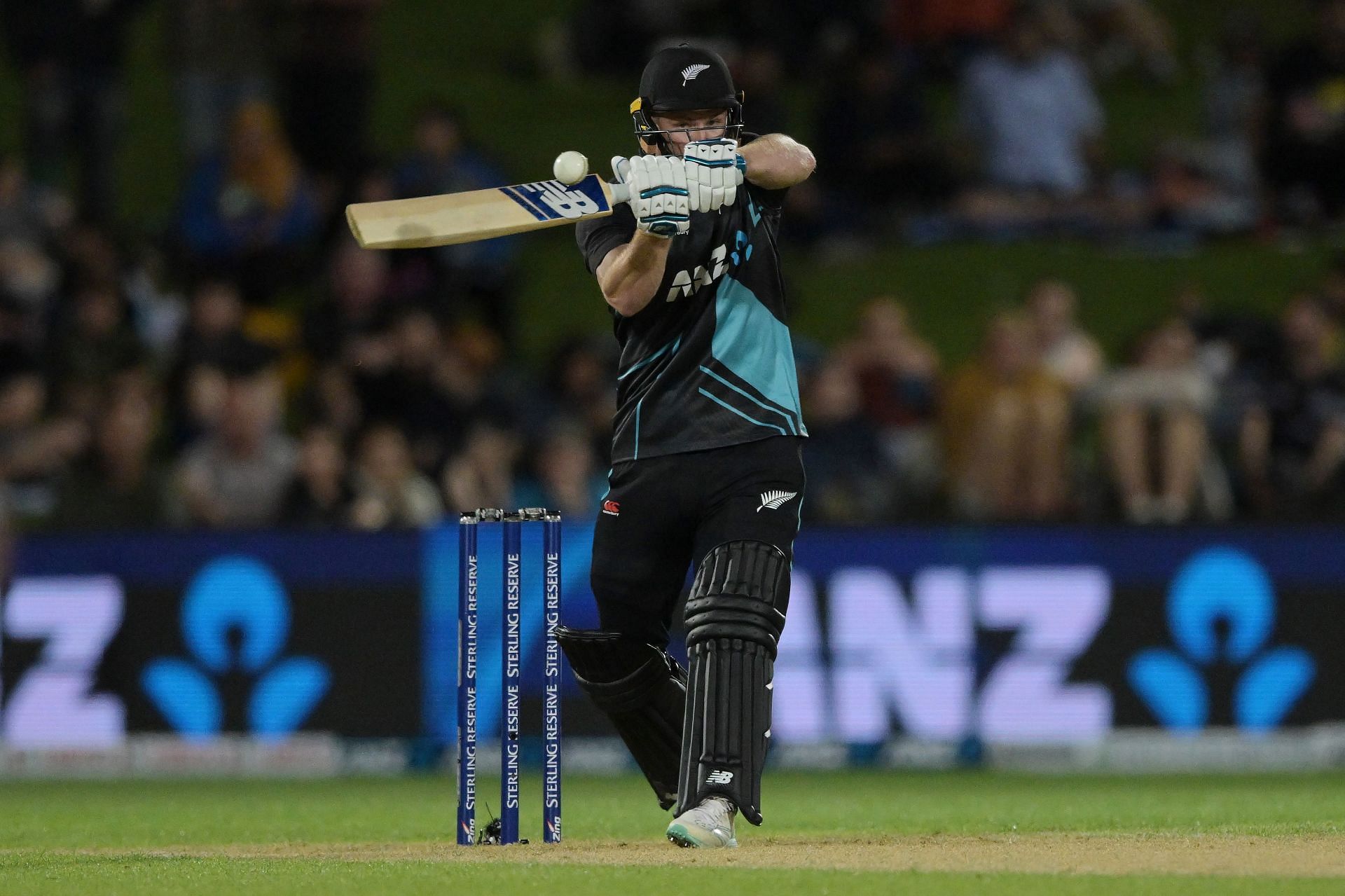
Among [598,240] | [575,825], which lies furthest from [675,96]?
[575,825]

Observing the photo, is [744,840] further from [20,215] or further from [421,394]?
[20,215]

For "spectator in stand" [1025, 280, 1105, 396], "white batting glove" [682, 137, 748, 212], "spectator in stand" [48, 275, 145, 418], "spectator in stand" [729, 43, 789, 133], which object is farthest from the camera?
"spectator in stand" [729, 43, 789, 133]

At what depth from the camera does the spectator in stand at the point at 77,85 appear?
47.5 feet

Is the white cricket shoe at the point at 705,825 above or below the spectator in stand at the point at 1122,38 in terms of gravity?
below

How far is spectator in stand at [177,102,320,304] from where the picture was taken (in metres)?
14.0

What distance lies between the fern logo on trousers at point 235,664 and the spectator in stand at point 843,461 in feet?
9.71

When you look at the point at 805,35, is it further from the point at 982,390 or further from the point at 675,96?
the point at 675,96

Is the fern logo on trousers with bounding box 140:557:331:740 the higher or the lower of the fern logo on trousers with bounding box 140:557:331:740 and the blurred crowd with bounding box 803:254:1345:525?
the lower

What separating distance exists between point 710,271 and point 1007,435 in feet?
19.9

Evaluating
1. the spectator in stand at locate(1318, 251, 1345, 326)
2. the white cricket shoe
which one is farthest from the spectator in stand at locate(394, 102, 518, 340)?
the white cricket shoe

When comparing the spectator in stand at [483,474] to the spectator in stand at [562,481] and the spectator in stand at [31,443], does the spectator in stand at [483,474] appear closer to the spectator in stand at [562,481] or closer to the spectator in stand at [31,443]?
the spectator in stand at [562,481]

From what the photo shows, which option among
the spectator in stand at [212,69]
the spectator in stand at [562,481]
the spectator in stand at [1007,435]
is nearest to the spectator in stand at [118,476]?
the spectator in stand at [562,481]

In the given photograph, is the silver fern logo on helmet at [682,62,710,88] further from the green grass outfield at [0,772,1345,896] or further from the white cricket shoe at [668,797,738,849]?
the green grass outfield at [0,772,1345,896]

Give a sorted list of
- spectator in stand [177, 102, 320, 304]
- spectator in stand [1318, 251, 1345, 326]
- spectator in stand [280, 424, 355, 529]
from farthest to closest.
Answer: spectator in stand [177, 102, 320, 304]
spectator in stand [1318, 251, 1345, 326]
spectator in stand [280, 424, 355, 529]
